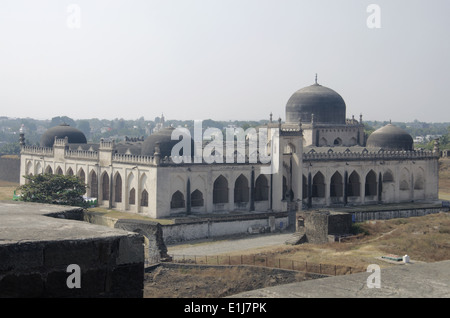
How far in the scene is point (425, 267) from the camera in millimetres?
8062

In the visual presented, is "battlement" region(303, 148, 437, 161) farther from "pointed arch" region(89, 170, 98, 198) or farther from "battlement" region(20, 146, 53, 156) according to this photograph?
"battlement" region(20, 146, 53, 156)

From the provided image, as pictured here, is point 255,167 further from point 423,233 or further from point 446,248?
point 446,248

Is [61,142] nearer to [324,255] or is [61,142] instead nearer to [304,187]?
[304,187]

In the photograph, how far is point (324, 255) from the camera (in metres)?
35.5

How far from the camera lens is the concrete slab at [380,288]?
647 centimetres

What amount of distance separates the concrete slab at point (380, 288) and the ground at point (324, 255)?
1966 centimetres

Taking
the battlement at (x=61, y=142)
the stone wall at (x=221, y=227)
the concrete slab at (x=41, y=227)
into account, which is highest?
the battlement at (x=61, y=142)

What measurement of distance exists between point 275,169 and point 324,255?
15.9 m

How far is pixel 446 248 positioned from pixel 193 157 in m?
19.6

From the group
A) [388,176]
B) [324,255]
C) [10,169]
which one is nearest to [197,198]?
[324,255]

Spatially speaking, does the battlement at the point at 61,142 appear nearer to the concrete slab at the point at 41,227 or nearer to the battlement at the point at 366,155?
the battlement at the point at 366,155

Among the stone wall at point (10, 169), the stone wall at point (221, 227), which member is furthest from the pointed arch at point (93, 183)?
the stone wall at point (10, 169)

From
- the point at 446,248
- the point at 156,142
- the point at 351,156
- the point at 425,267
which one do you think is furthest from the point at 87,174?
the point at 425,267
